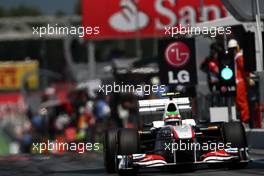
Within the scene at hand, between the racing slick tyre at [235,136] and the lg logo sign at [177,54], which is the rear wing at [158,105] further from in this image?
the lg logo sign at [177,54]

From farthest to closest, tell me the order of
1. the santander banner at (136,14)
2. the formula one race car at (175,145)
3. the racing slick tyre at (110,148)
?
1. the santander banner at (136,14)
2. the racing slick tyre at (110,148)
3. the formula one race car at (175,145)

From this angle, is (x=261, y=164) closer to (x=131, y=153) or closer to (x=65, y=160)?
(x=131, y=153)

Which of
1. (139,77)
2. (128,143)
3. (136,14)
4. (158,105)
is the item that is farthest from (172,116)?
(136,14)

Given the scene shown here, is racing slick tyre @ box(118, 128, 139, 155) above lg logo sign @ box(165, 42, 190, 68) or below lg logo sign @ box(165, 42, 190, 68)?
below

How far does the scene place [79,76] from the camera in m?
51.7

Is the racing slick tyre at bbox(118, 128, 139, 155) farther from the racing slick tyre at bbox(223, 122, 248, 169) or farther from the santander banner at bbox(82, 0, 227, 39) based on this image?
the santander banner at bbox(82, 0, 227, 39)

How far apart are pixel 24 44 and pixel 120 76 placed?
6874cm

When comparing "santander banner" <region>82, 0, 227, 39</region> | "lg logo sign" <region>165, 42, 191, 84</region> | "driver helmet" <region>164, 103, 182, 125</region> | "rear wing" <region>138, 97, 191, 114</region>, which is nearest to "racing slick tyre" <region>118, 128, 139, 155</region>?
"driver helmet" <region>164, 103, 182, 125</region>

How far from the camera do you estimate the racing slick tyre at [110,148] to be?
13422 millimetres

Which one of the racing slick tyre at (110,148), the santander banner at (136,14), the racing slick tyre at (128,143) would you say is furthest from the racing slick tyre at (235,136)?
the santander banner at (136,14)

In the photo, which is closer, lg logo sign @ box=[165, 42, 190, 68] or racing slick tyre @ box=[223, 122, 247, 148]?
racing slick tyre @ box=[223, 122, 247, 148]

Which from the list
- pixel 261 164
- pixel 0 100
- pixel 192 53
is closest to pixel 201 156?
pixel 261 164

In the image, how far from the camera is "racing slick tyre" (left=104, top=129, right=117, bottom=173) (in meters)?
13.4

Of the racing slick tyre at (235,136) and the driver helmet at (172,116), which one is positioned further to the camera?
the driver helmet at (172,116)
